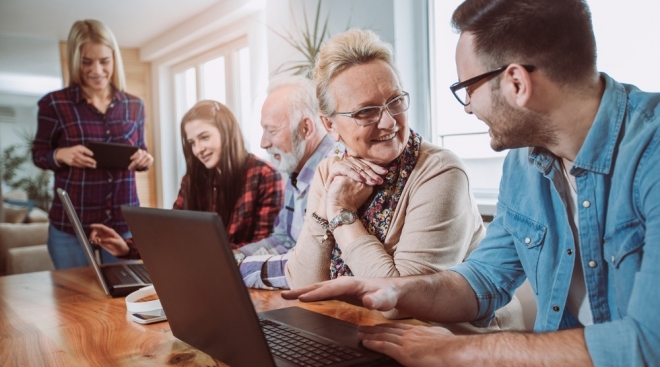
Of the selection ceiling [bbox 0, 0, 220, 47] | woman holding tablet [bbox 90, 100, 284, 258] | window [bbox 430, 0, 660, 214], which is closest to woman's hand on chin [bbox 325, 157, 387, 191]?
window [bbox 430, 0, 660, 214]

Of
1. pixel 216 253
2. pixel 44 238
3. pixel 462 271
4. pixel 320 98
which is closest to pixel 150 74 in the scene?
pixel 44 238

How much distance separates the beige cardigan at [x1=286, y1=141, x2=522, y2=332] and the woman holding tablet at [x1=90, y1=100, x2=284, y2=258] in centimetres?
102

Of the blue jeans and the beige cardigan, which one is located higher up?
A: the beige cardigan

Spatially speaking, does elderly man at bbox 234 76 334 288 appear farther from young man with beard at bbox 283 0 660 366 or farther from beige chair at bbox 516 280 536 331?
young man with beard at bbox 283 0 660 366

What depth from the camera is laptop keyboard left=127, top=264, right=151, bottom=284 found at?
5.56 ft

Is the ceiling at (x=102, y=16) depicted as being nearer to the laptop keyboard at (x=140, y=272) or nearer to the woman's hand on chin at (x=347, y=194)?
the laptop keyboard at (x=140, y=272)

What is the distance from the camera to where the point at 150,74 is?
3.84 m

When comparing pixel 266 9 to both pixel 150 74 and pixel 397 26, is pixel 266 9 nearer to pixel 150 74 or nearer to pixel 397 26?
pixel 150 74

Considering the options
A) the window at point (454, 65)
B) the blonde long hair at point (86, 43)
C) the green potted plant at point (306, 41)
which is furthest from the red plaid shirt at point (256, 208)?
the blonde long hair at point (86, 43)

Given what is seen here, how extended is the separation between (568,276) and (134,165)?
2944 millimetres

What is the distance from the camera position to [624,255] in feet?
3.10

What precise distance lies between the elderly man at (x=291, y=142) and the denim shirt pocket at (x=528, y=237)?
3.48ft

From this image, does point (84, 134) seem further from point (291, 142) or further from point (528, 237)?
point (528, 237)

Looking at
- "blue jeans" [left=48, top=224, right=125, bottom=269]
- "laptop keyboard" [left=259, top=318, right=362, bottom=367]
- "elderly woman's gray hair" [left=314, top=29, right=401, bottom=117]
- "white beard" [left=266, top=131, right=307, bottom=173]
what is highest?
"elderly woman's gray hair" [left=314, top=29, right=401, bottom=117]
